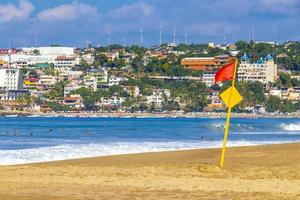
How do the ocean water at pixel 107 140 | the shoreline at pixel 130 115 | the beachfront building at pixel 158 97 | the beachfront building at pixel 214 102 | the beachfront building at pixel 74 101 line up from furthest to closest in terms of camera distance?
the beachfront building at pixel 158 97 → the beachfront building at pixel 74 101 → the beachfront building at pixel 214 102 → the shoreline at pixel 130 115 → the ocean water at pixel 107 140

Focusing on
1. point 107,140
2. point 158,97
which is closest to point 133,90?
point 158,97

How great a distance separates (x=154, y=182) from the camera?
1720 centimetres

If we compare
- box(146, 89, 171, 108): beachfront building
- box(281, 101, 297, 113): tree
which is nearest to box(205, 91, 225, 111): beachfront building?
box(146, 89, 171, 108): beachfront building

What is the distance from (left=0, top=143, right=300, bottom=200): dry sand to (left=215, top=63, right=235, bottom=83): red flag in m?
2.15

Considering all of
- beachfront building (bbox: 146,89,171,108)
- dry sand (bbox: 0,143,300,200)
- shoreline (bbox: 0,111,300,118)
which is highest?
beachfront building (bbox: 146,89,171,108)

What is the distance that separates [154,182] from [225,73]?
4.15 m

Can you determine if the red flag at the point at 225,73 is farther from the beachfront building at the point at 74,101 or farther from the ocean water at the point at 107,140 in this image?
the beachfront building at the point at 74,101

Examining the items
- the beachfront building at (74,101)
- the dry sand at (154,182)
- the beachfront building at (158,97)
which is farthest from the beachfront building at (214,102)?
the dry sand at (154,182)

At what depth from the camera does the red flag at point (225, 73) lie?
65.9ft

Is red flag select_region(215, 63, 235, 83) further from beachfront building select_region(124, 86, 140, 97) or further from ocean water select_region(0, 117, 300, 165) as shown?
beachfront building select_region(124, 86, 140, 97)

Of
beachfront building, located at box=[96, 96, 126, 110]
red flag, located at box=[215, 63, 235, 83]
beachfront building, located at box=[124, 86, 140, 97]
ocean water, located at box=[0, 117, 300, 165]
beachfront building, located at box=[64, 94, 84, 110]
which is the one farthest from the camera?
beachfront building, located at box=[124, 86, 140, 97]

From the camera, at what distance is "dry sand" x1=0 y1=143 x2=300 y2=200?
1526 centimetres

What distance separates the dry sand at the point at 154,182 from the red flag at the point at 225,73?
2.15 meters

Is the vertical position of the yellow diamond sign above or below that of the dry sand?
above
